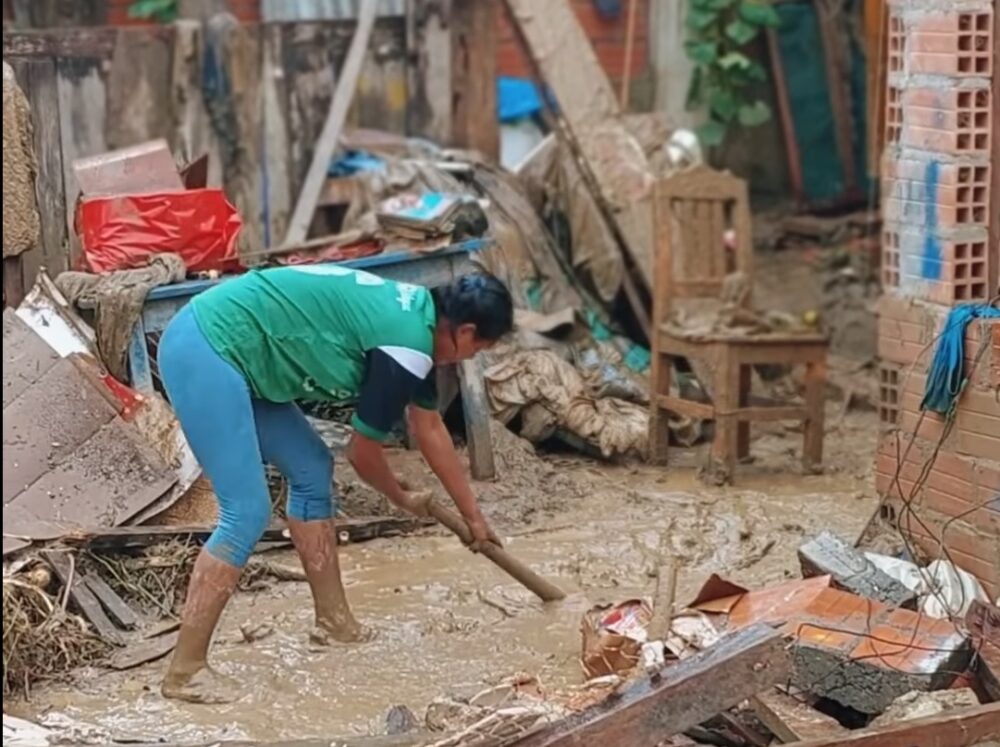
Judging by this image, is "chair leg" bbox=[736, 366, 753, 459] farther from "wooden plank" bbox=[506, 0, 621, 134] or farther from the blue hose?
"wooden plank" bbox=[506, 0, 621, 134]

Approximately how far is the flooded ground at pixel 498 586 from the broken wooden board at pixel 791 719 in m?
1.00

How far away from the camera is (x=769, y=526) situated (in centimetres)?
809

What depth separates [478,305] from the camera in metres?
5.96

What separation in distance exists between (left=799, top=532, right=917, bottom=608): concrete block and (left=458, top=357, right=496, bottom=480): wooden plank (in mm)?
2101

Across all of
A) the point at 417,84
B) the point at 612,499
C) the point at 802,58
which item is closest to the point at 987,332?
the point at 612,499

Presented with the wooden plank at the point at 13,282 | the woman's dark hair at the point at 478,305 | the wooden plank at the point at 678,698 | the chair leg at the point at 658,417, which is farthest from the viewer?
the chair leg at the point at 658,417

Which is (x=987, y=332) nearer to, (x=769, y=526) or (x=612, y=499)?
(x=769, y=526)

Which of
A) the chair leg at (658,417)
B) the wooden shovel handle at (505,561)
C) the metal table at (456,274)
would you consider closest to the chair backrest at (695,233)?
the chair leg at (658,417)

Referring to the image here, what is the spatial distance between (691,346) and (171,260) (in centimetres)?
249

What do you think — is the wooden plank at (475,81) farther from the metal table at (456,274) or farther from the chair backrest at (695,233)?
the metal table at (456,274)

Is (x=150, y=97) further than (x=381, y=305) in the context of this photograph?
Yes

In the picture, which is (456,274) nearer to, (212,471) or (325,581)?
(325,581)

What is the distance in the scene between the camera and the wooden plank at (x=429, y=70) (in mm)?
11312

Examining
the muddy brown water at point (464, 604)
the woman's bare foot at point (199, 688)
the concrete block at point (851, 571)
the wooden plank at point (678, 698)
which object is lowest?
the muddy brown water at point (464, 604)
